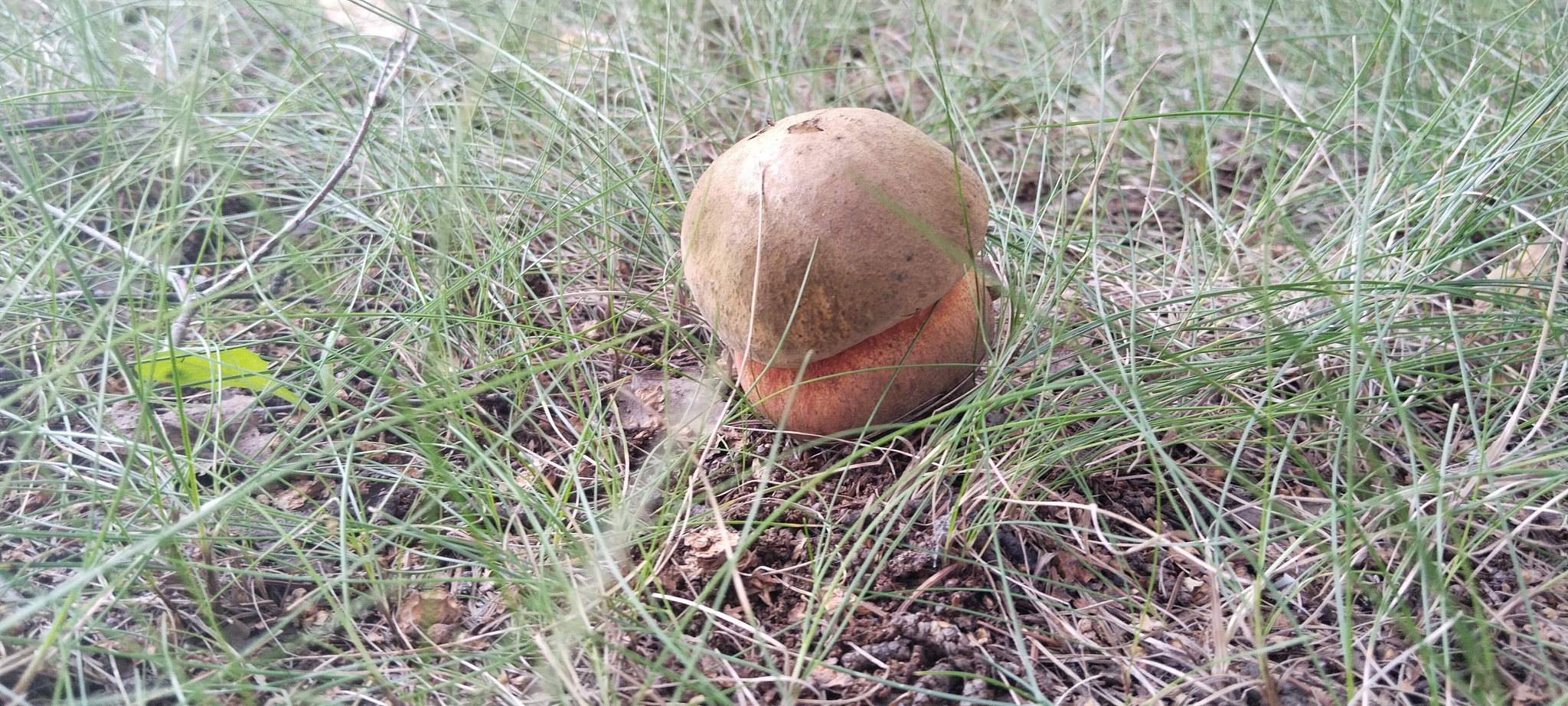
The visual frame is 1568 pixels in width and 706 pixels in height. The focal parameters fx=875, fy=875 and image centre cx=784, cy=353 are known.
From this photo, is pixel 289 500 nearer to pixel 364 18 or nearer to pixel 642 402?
pixel 642 402

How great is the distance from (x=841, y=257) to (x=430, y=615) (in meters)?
0.80

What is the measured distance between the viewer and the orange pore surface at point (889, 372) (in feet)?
4.72

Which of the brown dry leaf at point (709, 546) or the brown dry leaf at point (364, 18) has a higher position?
the brown dry leaf at point (364, 18)

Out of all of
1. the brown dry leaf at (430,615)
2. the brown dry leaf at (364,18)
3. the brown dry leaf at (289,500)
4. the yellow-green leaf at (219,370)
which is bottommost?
the brown dry leaf at (289,500)

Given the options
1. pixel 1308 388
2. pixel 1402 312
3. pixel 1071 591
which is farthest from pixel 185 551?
pixel 1402 312

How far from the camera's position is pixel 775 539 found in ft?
4.51

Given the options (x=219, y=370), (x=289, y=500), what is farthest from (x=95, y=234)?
(x=289, y=500)

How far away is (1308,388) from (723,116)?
157 cm

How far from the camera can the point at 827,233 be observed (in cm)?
126

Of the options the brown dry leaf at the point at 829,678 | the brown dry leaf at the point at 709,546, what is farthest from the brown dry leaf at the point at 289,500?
the brown dry leaf at the point at 829,678

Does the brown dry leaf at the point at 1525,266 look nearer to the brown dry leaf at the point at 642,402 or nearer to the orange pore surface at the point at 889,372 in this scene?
the orange pore surface at the point at 889,372

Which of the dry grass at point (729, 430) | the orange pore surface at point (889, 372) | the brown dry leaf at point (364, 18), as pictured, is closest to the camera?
the dry grass at point (729, 430)

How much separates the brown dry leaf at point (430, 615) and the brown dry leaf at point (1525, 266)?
1.85m

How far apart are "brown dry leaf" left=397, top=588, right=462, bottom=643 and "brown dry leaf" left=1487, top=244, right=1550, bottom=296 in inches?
72.8
